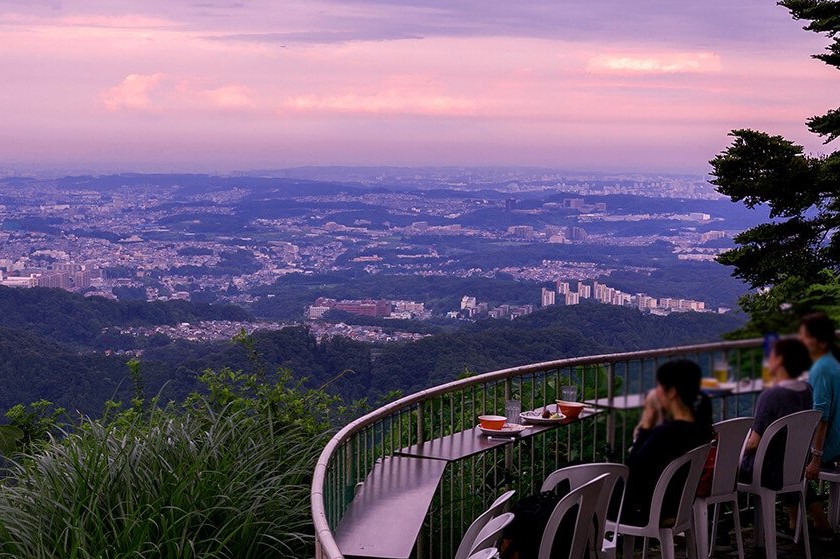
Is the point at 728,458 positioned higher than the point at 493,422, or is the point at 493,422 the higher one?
the point at 728,458

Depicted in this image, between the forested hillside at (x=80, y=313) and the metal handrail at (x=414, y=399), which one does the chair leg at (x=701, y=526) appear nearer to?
the metal handrail at (x=414, y=399)

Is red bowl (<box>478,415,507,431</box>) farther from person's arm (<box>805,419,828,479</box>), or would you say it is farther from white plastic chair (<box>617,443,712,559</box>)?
white plastic chair (<box>617,443,712,559</box>)

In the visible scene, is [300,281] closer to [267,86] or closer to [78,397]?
[267,86]

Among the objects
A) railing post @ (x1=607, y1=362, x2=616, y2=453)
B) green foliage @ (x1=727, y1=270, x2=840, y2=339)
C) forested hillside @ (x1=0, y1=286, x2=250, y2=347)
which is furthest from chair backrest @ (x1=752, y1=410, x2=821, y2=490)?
forested hillside @ (x1=0, y1=286, x2=250, y2=347)

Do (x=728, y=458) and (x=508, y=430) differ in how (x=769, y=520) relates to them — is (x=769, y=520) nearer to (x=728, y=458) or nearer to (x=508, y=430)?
(x=728, y=458)

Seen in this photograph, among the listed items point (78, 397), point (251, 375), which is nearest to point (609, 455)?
point (251, 375)

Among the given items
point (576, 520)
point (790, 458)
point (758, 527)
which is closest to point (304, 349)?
point (758, 527)

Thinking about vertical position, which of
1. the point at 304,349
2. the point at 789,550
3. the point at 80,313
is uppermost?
the point at 789,550
